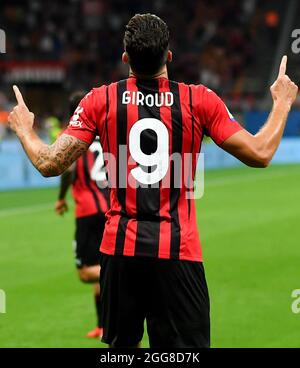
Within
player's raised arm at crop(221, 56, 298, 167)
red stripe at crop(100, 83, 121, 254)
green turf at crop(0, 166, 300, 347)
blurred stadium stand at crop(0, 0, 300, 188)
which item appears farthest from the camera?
blurred stadium stand at crop(0, 0, 300, 188)

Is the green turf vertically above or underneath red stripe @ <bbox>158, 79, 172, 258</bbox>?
underneath

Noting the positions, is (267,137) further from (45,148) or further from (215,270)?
(215,270)

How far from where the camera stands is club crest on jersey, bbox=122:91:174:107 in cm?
459

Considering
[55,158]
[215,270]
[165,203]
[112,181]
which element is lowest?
[215,270]

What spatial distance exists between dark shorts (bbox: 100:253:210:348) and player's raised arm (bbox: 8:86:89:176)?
544 millimetres

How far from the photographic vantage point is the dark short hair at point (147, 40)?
4441 millimetres

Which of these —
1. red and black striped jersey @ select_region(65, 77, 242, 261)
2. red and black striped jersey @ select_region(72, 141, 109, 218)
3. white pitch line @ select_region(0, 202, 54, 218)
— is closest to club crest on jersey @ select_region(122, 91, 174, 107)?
red and black striped jersey @ select_region(65, 77, 242, 261)

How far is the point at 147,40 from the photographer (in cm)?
444

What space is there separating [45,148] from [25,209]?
11.8 meters

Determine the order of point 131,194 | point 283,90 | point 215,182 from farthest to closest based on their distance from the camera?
point 215,182 → point 131,194 → point 283,90

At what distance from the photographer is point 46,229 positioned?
46.3 feet

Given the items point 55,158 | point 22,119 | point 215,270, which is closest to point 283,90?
point 55,158

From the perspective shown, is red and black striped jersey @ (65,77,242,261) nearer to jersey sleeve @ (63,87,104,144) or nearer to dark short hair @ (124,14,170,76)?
jersey sleeve @ (63,87,104,144)
